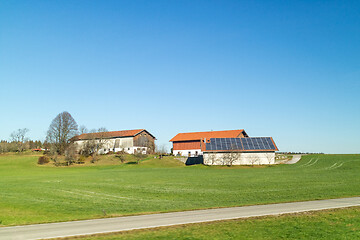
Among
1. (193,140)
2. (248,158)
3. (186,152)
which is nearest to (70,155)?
(186,152)

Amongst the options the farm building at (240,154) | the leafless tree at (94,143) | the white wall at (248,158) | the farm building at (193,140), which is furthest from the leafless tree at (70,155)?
the white wall at (248,158)

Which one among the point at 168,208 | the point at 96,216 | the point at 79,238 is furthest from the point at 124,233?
the point at 168,208

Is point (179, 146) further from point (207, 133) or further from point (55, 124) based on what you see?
point (55, 124)

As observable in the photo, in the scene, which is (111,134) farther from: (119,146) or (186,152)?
(186,152)

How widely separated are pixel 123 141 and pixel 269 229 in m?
101

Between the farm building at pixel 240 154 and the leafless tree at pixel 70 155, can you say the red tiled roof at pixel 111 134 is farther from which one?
the farm building at pixel 240 154

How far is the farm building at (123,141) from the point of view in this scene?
109 metres

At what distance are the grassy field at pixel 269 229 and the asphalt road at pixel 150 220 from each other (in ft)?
3.41

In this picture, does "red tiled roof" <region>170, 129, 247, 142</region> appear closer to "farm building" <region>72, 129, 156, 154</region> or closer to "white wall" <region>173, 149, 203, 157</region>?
"white wall" <region>173, 149, 203, 157</region>

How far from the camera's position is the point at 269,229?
A: 13547 millimetres

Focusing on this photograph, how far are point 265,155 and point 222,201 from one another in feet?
184

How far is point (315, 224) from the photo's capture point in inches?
563

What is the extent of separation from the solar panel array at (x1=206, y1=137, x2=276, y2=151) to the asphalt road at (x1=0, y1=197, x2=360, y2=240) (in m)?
56.0

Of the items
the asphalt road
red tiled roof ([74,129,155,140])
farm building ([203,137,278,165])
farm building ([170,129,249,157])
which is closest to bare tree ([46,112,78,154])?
red tiled roof ([74,129,155,140])
